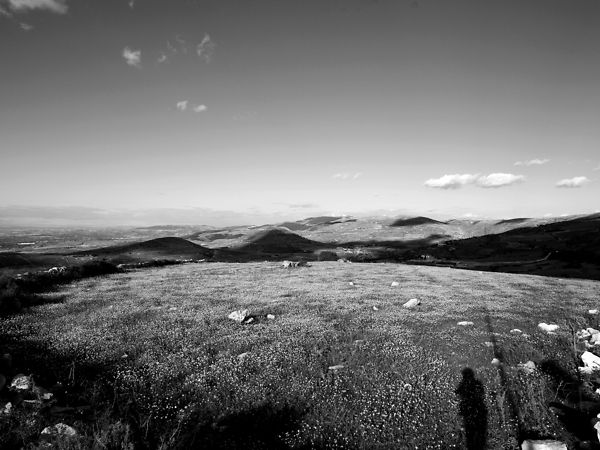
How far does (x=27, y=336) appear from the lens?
1476cm

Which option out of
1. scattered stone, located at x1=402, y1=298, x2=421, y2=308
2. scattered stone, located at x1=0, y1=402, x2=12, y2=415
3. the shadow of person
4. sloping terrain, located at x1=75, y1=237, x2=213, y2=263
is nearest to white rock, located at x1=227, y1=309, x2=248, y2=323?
scattered stone, located at x1=0, y1=402, x2=12, y2=415

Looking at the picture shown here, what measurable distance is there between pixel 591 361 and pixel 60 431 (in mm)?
17731

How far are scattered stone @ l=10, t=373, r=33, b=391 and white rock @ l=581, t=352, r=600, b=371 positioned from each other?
19012 millimetres

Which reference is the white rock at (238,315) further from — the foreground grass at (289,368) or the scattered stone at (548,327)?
the scattered stone at (548,327)

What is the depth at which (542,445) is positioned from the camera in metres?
8.41

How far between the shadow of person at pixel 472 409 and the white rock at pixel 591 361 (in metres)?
4.83

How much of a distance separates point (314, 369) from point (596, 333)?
15.0 meters

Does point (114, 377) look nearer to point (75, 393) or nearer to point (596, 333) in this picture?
point (75, 393)

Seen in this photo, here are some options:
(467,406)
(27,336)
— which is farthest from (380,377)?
(27,336)

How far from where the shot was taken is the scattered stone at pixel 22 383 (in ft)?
31.7

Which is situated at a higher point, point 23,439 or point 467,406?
point 23,439

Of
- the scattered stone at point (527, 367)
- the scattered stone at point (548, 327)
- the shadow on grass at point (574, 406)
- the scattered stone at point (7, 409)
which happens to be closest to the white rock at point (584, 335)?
the scattered stone at point (548, 327)

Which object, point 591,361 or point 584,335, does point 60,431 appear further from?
point 584,335

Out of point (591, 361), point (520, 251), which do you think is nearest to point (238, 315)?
point (591, 361)
